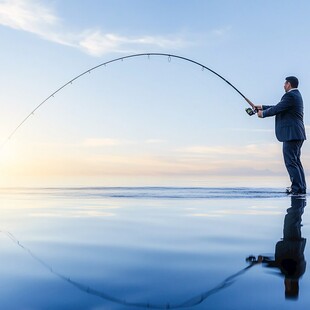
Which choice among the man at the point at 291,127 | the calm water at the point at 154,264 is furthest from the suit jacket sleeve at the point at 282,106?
the calm water at the point at 154,264

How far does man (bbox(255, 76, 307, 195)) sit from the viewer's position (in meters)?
10.4

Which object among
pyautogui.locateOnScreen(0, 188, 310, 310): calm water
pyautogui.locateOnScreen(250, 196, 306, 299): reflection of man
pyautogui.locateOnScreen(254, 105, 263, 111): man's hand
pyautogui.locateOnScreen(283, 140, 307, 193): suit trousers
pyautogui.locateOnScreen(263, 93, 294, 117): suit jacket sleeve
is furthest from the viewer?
pyautogui.locateOnScreen(254, 105, 263, 111): man's hand

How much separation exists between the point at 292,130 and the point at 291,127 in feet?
0.21

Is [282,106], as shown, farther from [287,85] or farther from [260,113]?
[287,85]

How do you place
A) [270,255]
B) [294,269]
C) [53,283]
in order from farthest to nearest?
1. [270,255]
2. [294,269]
3. [53,283]

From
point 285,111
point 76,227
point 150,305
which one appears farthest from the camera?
point 285,111

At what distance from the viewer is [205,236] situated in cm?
430

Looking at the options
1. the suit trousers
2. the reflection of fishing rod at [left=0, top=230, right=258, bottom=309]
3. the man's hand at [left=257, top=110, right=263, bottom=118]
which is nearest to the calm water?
the reflection of fishing rod at [left=0, top=230, right=258, bottom=309]

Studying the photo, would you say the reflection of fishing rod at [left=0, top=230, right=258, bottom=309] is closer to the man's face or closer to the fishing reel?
the fishing reel

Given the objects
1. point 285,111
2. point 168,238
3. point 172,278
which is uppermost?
point 285,111

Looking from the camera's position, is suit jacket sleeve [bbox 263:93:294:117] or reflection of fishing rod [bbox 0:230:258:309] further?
suit jacket sleeve [bbox 263:93:294:117]

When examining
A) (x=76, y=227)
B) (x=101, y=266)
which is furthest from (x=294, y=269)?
Result: (x=76, y=227)

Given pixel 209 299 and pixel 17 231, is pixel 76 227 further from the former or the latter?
pixel 209 299

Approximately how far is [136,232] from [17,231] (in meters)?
1.05
